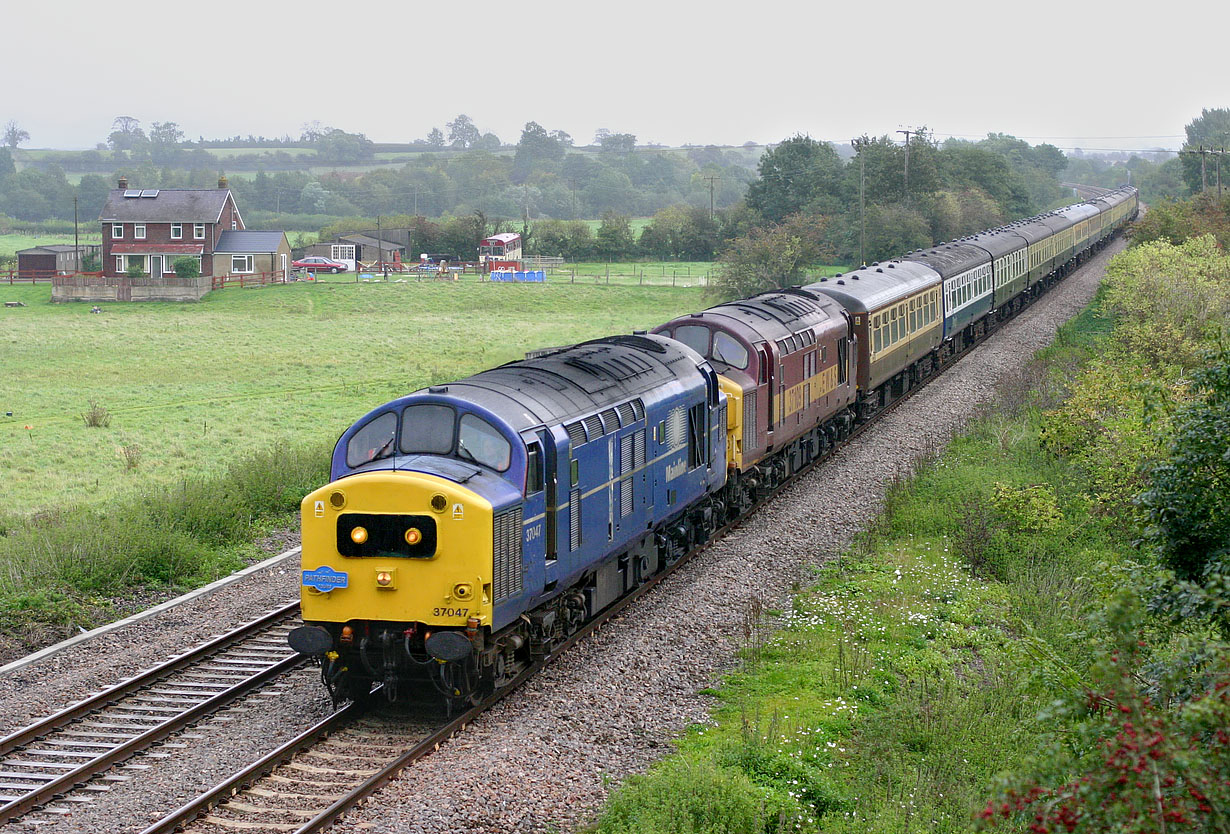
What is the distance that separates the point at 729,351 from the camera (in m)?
24.0

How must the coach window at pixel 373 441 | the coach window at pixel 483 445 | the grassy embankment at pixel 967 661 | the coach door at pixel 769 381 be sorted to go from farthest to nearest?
the coach door at pixel 769 381 → the coach window at pixel 373 441 → the coach window at pixel 483 445 → the grassy embankment at pixel 967 661

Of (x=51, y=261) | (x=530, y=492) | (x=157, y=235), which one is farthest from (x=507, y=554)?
(x=51, y=261)

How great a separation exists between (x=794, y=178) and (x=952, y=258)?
58586 millimetres

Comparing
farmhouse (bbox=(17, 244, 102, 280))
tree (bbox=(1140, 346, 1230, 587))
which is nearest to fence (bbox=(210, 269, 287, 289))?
farmhouse (bbox=(17, 244, 102, 280))

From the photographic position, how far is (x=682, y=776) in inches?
462

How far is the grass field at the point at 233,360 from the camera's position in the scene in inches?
1373

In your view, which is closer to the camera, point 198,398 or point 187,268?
point 198,398

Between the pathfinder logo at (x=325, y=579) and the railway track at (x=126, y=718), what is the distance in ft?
7.70

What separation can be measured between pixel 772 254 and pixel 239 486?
1993 inches

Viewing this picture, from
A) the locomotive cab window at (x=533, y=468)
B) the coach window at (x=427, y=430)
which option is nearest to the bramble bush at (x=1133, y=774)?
the locomotive cab window at (x=533, y=468)

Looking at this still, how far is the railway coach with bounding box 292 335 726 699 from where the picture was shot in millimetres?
13508

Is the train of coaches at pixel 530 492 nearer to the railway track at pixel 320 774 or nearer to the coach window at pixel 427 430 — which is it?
the coach window at pixel 427 430

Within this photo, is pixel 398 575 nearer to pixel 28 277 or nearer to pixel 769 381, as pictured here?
pixel 769 381

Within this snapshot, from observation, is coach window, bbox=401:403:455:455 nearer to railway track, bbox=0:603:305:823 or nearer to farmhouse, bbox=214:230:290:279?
railway track, bbox=0:603:305:823
